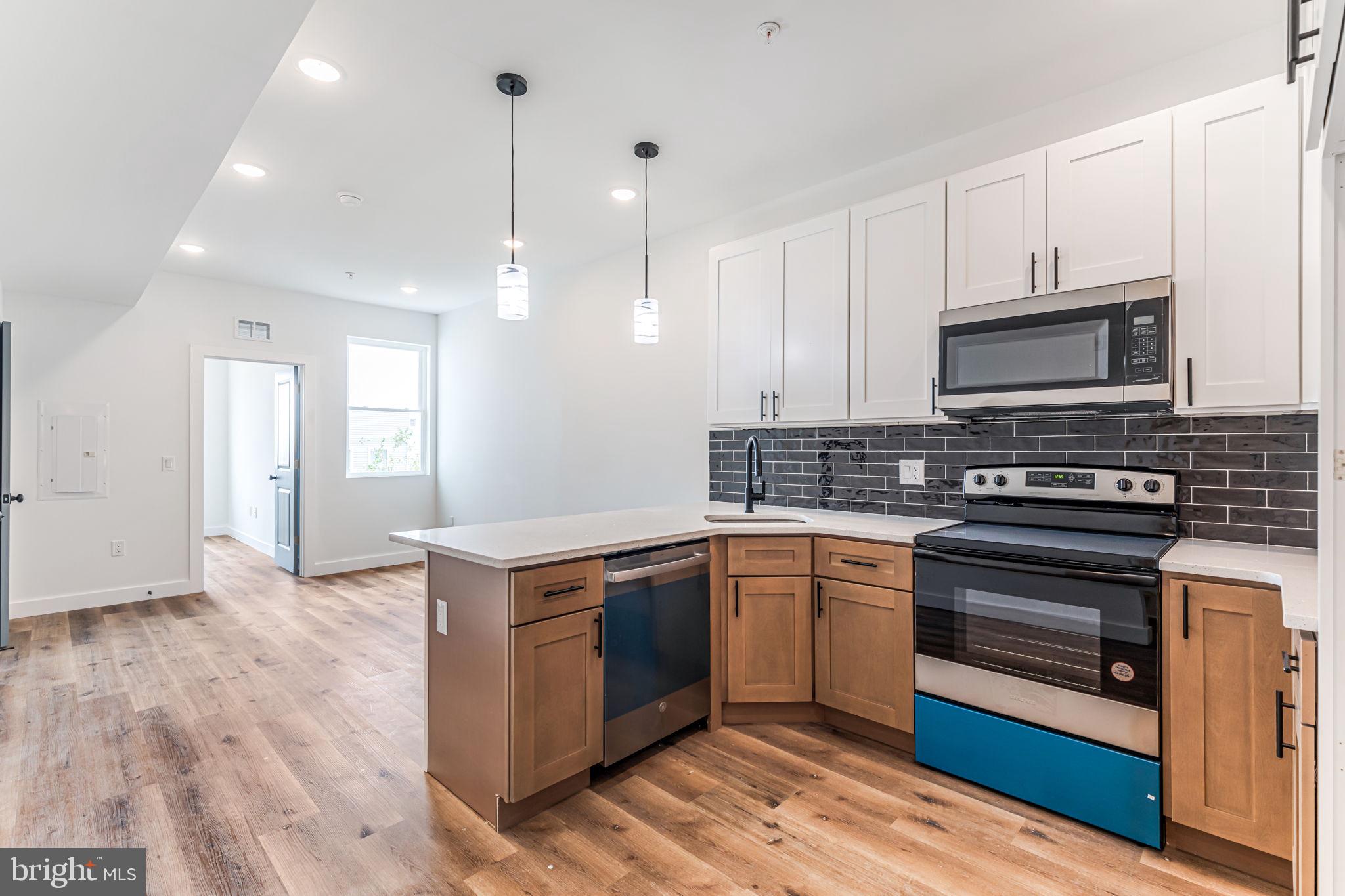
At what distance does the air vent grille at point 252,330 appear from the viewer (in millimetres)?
5352

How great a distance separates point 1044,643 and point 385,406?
20.2ft

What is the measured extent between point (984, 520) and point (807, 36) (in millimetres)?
1994

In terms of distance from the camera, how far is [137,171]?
2463 millimetres

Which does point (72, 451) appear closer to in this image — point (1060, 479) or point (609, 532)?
point (609, 532)

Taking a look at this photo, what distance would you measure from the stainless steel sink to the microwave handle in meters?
0.75

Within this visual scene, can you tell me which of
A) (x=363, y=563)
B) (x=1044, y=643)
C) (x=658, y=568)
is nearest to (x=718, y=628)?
(x=658, y=568)

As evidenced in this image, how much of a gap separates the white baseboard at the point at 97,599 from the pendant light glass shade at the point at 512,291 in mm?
4528

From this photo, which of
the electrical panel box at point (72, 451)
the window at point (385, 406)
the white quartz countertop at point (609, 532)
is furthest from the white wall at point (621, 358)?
the electrical panel box at point (72, 451)

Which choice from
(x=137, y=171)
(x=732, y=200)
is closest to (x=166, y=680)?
(x=137, y=171)

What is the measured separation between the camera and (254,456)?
7.62 meters

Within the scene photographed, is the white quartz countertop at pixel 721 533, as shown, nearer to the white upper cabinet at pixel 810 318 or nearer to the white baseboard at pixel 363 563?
the white upper cabinet at pixel 810 318

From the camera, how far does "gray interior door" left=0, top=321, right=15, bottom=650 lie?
3625 millimetres

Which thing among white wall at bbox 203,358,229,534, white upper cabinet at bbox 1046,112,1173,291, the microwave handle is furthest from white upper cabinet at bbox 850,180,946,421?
white wall at bbox 203,358,229,534

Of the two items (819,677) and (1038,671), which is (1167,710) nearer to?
(1038,671)
